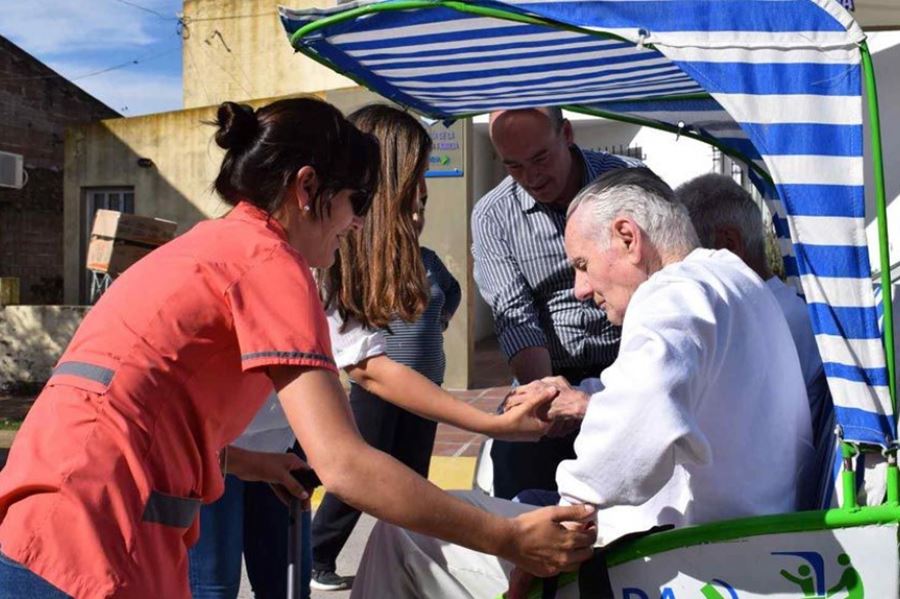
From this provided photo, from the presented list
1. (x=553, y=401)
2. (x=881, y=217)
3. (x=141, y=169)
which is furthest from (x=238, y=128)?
(x=141, y=169)

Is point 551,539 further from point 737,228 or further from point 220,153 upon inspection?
point 220,153

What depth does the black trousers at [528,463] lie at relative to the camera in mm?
3383

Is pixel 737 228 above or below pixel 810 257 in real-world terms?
above

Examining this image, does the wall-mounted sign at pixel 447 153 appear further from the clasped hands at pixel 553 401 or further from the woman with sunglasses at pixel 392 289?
the clasped hands at pixel 553 401

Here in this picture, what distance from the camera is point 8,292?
12.7m

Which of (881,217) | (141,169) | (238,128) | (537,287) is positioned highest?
(141,169)

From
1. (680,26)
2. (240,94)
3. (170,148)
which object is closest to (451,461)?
(680,26)

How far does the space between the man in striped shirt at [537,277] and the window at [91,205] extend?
48.8 feet

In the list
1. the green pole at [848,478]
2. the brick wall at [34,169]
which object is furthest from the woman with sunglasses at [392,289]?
the brick wall at [34,169]

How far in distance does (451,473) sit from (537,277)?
10.7 ft

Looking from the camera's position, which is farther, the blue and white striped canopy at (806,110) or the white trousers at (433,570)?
the white trousers at (433,570)

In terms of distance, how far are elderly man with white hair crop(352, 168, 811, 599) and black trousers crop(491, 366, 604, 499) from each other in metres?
0.99

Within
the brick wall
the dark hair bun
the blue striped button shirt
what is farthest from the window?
the dark hair bun

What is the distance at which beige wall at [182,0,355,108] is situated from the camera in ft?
63.1
